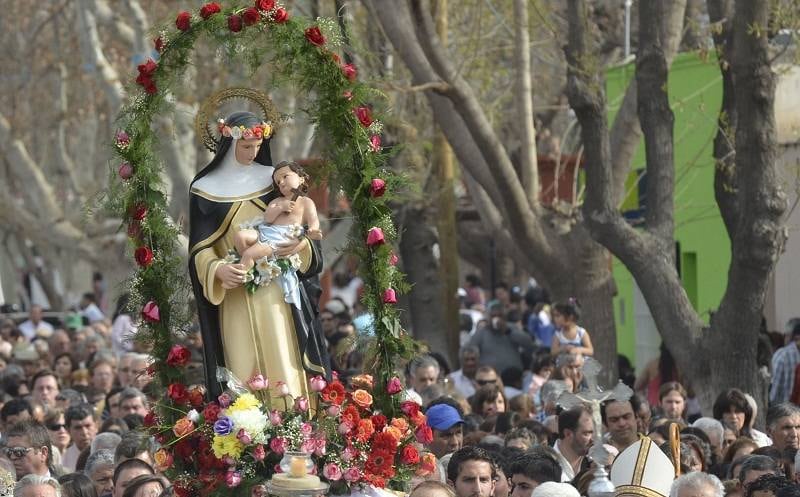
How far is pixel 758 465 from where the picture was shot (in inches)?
380

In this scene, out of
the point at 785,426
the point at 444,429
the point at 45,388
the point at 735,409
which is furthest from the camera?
the point at 45,388

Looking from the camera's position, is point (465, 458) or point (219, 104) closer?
point (219, 104)

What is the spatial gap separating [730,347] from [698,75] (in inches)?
279

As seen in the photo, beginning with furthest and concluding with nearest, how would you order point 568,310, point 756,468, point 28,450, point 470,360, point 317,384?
point 470,360 → point 568,310 → point 28,450 → point 756,468 → point 317,384

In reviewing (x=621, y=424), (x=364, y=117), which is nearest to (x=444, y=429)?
(x=621, y=424)

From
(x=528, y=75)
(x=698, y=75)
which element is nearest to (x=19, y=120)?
(x=698, y=75)

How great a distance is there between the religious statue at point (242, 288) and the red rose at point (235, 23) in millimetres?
470

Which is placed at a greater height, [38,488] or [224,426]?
[224,426]

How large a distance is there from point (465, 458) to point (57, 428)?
14.8 ft

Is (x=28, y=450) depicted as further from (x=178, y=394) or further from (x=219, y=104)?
(x=219, y=104)

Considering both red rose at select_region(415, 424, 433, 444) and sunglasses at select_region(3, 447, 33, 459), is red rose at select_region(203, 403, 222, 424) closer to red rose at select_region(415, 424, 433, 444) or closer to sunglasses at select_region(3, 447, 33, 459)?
red rose at select_region(415, 424, 433, 444)

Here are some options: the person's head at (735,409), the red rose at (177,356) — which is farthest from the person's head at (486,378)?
the red rose at (177,356)

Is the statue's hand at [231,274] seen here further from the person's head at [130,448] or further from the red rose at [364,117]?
the person's head at [130,448]

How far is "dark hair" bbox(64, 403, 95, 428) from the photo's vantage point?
13031 millimetres
